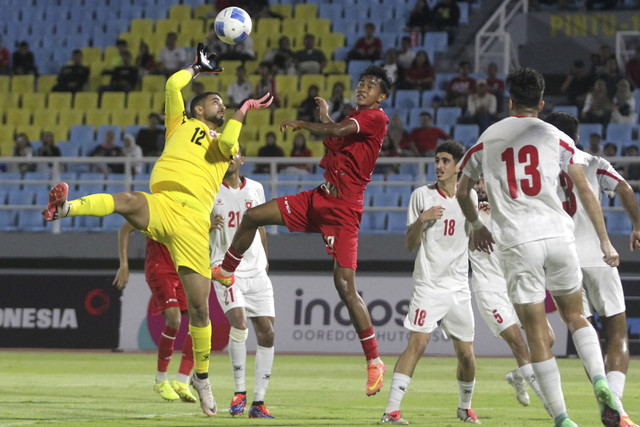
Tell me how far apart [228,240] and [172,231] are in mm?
2137

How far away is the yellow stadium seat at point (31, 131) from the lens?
21.5 metres

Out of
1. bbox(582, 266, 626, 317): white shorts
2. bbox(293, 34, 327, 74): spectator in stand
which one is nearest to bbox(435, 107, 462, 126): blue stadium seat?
bbox(293, 34, 327, 74): spectator in stand

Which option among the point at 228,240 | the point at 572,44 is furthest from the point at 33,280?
the point at 572,44

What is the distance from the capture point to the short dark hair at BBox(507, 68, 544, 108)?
6914 millimetres

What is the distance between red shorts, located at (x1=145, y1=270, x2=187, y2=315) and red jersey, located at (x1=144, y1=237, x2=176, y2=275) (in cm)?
4

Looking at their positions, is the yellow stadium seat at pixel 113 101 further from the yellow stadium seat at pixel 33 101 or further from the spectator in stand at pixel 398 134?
the spectator in stand at pixel 398 134

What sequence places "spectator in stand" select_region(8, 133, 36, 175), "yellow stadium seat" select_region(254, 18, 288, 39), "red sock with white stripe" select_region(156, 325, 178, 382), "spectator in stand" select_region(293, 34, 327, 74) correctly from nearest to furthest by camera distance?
"red sock with white stripe" select_region(156, 325, 178, 382)
"spectator in stand" select_region(8, 133, 36, 175)
"spectator in stand" select_region(293, 34, 327, 74)
"yellow stadium seat" select_region(254, 18, 288, 39)

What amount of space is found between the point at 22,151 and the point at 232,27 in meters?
10.4

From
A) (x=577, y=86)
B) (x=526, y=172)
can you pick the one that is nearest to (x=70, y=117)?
(x=577, y=86)

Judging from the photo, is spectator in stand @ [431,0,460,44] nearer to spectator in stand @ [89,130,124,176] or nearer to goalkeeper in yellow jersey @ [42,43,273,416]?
spectator in stand @ [89,130,124,176]

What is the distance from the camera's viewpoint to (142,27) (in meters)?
24.5

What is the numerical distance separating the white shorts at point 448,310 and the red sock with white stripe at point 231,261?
4.90ft

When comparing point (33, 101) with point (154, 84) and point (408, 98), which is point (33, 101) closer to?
point (154, 84)

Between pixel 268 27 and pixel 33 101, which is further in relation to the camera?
pixel 268 27
